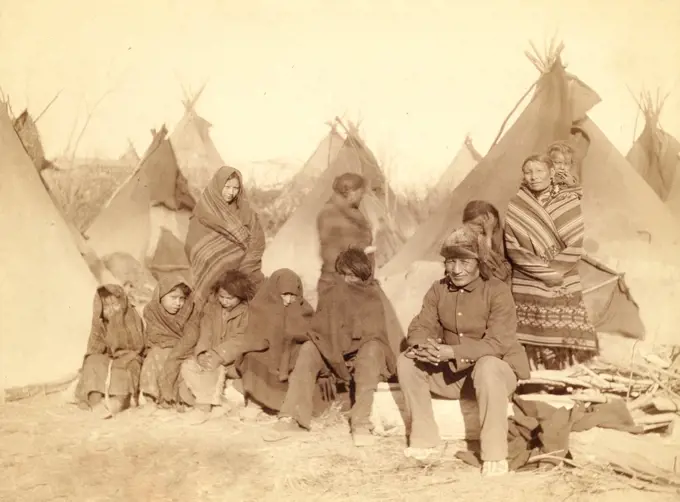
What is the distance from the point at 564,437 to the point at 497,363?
39 cm

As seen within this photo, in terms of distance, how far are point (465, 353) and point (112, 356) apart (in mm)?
1630

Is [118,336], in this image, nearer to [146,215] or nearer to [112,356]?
[112,356]

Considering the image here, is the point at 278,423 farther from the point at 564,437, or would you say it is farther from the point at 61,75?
the point at 61,75

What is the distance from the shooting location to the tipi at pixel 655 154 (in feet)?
11.3

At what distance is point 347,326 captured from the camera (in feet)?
10.3

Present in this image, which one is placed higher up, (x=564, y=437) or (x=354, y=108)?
(x=354, y=108)

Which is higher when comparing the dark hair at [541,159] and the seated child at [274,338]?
the dark hair at [541,159]

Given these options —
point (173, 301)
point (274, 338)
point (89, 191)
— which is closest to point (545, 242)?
point (274, 338)

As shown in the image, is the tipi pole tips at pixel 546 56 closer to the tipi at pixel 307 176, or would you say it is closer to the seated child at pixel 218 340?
the tipi at pixel 307 176

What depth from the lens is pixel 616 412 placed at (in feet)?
9.64

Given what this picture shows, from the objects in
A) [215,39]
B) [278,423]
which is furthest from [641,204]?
[215,39]

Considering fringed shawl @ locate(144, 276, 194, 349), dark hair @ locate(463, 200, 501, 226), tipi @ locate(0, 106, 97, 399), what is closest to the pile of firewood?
dark hair @ locate(463, 200, 501, 226)

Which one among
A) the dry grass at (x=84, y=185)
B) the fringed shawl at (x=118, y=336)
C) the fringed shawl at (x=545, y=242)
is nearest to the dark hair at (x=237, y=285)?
the fringed shawl at (x=118, y=336)

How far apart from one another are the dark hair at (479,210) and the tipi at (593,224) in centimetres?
10
